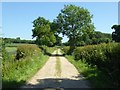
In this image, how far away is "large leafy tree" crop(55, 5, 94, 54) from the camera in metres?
63.2

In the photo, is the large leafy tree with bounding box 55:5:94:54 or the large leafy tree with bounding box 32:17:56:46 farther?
the large leafy tree with bounding box 32:17:56:46

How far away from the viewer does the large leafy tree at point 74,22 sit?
207ft

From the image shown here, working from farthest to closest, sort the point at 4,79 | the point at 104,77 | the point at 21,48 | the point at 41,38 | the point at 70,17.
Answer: the point at 41,38
the point at 70,17
the point at 21,48
the point at 104,77
the point at 4,79

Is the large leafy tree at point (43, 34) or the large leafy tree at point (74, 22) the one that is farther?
the large leafy tree at point (43, 34)

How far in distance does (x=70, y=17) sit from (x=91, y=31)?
Answer: 549cm

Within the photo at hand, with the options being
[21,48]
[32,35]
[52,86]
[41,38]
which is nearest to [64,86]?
[52,86]

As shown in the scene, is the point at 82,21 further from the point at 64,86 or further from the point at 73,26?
the point at 64,86

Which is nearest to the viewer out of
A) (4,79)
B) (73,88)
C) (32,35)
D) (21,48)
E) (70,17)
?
(73,88)

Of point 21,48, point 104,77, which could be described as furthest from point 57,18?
point 104,77

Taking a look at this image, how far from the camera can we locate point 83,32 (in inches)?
2505

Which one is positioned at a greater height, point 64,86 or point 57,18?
point 57,18

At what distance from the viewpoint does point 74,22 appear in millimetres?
63219

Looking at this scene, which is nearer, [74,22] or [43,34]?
[74,22]

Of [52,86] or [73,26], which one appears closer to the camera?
[52,86]
